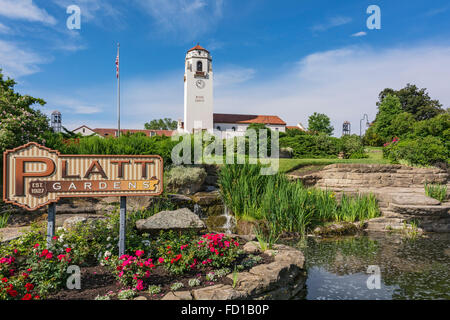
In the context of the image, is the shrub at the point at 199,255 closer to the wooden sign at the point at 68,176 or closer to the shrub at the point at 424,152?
the wooden sign at the point at 68,176

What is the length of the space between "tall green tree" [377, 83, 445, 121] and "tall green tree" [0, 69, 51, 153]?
43746 mm

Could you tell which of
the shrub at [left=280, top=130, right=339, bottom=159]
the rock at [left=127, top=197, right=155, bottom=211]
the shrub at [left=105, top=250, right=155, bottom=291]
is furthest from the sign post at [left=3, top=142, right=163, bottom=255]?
the shrub at [left=280, top=130, right=339, bottom=159]

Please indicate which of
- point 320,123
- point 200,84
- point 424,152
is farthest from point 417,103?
point 424,152

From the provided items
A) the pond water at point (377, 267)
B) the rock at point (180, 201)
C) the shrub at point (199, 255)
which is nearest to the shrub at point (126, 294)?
the shrub at point (199, 255)

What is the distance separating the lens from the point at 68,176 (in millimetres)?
3865

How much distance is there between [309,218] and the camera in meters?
7.46

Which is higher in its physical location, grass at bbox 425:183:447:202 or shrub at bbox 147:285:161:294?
grass at bbox 425:183:447:202

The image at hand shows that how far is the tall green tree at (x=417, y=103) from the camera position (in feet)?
131

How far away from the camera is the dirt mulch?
3.15 m

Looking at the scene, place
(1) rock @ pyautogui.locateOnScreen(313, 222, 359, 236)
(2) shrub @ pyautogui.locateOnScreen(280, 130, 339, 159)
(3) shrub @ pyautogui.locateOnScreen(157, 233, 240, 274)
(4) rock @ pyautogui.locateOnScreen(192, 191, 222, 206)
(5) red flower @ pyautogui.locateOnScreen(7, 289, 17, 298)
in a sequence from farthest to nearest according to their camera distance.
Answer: (2) shrub @ pyautogui.locateOnScreen(280, 130, 339, 159) < (4) rock @ pyautogui.locateOnScreen(192, 191, 222, 206) < (1) rock @ pyautogui.locateOnScreen(313, 222, 359, 236) < (3) shrub @ pyautogui.locateOnScreen(157, 233, 240, 274) < (5) red flower @ pyautogui.locateOnScreen(7, 289, 17, 298)

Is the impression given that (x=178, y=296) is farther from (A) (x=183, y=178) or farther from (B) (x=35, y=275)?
(A) (x=183, y=178)

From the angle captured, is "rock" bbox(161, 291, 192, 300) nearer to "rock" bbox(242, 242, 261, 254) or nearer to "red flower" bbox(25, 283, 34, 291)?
"red flower" bbox(25, 283, 34, 291)
